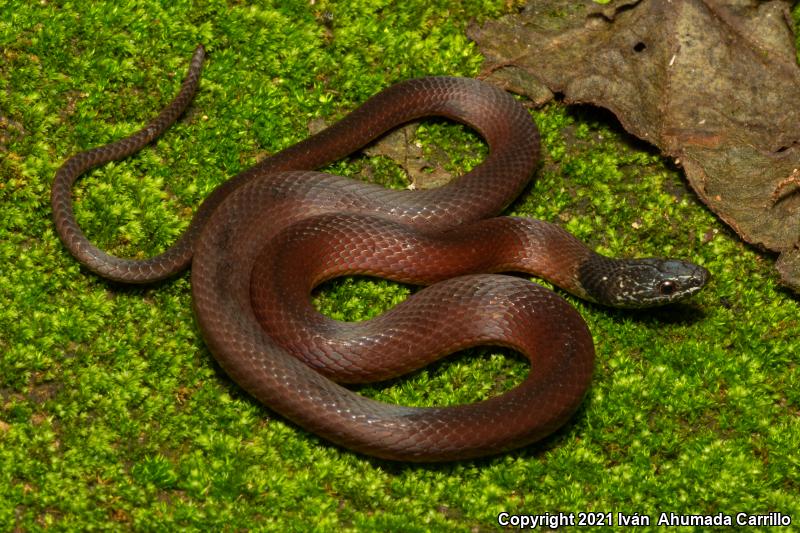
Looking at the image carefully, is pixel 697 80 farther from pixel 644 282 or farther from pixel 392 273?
pixel 392 273

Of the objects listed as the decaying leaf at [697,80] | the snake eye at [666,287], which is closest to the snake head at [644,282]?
the snake eye at [666,287]

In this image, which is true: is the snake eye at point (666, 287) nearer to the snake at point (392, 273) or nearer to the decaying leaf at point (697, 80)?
the snake at point (392, 273)

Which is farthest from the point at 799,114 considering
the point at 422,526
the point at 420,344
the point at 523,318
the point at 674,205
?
the point at 422,526

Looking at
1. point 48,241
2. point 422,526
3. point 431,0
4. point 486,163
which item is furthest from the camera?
point 431,0

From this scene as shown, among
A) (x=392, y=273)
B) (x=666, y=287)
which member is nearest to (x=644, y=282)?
(x=666, y=287)

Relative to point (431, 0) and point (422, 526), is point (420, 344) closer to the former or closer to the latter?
point (422, 526)

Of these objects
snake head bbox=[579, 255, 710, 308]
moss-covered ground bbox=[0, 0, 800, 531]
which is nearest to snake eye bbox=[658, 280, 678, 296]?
snake head bbox=[579, 255, 710, 308]

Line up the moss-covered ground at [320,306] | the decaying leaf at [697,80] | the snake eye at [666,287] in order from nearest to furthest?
the moss-covered ground at [320,306] < the snake eye at [666,287] < the decaying leaf at [697,80]
